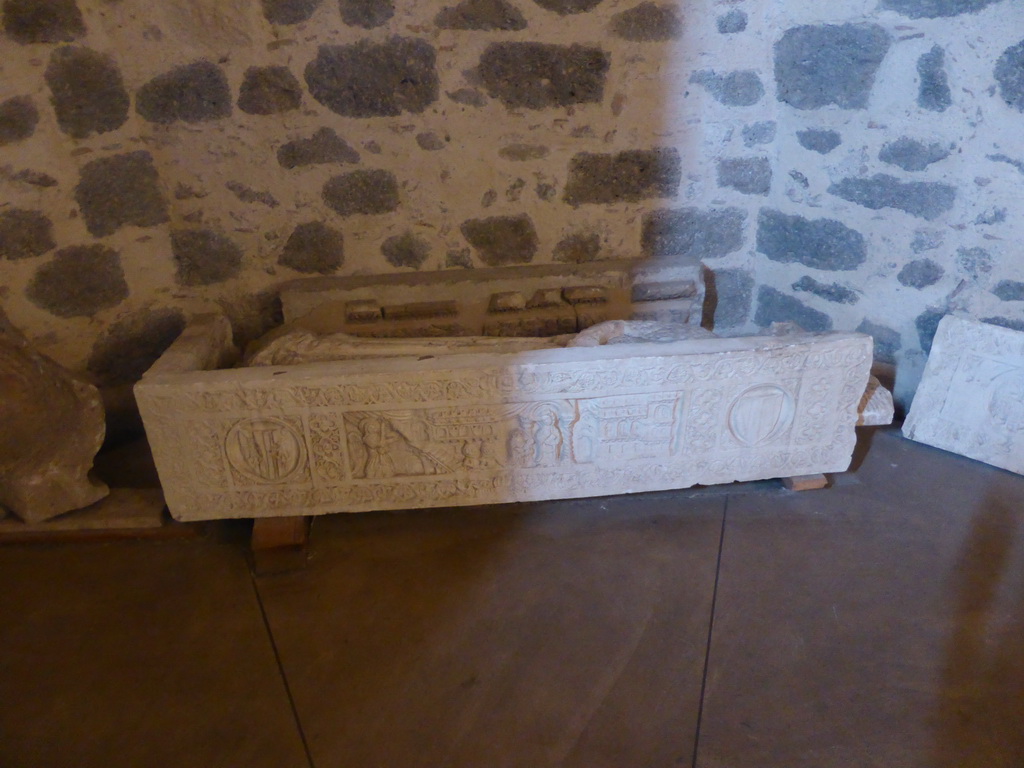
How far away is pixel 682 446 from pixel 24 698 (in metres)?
1.86

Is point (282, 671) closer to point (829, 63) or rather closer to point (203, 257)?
point (203, 257)

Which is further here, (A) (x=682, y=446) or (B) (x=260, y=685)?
(A) (x=682, y=446)

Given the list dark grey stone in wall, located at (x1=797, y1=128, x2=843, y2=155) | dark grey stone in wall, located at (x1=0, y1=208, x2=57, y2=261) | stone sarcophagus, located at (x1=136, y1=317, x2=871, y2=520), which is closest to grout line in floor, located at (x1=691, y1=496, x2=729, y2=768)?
stone sarcophagus, located at (x1=136, y1=317, x2=871, y2=520)

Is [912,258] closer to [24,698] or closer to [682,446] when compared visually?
[682,446]

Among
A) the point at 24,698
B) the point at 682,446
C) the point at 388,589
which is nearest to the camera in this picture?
the point at 24,698

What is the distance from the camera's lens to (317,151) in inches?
101

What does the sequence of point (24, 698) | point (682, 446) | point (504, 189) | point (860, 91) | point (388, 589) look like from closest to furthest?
point (24, 698)
point (388, 589)
point (682, 446)
point (860, 91)
point (504, 189)

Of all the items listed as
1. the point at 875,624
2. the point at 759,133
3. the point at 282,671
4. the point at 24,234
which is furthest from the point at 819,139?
the point at 24,234

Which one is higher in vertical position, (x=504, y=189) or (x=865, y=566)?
(x=504, y=189)

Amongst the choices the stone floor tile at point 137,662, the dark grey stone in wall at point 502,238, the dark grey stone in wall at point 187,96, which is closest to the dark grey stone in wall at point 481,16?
the dark grey stone in wall at point 502,238

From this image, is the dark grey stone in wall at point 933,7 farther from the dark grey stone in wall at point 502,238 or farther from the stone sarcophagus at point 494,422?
the dark grey stone in wall at point 502,238

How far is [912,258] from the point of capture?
101 inches

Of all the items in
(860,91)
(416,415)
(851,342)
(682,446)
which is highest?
(860,91)

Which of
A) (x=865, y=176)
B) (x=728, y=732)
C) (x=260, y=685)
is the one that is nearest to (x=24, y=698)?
(x=260, y=685)
